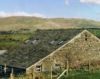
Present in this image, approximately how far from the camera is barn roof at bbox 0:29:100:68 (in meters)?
54.6

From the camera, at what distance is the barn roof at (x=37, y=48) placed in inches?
2149

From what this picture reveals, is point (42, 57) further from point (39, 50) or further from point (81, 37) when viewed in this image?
point (81, 37)

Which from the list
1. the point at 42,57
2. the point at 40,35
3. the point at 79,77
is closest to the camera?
the point at 79,77

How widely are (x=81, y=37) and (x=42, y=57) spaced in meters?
6.78

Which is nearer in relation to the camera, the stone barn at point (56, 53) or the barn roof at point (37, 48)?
the stone barn at point (56, 53)

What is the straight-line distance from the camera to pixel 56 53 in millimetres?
55531

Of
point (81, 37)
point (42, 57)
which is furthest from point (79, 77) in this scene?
point (81, 37)

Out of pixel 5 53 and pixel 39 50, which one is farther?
pixel 5 53

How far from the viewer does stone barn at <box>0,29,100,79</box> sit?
54.1m

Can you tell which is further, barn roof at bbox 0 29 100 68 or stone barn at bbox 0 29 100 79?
barn roof at bbox 0 29 100 68

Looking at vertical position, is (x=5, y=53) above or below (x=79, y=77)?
above

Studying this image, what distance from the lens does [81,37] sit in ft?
190

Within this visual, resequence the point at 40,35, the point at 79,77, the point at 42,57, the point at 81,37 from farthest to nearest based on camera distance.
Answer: the point at 40,35 < the point at 81,37 < the point at 42,57 < the point at 79,77

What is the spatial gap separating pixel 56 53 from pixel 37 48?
3.70 m
